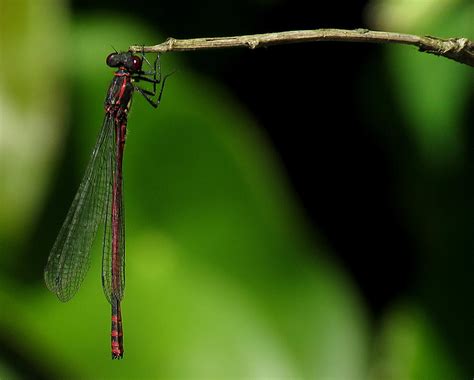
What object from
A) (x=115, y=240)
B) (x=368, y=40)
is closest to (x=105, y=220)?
(x=115, y=240)

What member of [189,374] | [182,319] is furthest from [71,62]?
[189,374]

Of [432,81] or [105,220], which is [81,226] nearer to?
[105,220]

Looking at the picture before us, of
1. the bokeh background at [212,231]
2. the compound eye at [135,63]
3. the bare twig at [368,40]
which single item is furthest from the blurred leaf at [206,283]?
the bare twig at [368,40]

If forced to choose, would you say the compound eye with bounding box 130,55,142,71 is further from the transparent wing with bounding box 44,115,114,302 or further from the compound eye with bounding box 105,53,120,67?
the transparent wing with bounding box 44,115,114,302

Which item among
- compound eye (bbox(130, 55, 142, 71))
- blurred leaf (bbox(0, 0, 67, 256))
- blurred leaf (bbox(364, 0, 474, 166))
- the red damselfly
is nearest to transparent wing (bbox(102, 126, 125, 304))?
the red damselfly

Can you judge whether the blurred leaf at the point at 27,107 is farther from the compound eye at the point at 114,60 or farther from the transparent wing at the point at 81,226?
the compound eye at the point at 114,60

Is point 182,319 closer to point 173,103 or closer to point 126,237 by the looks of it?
point 126,237

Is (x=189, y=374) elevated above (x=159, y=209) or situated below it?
below
